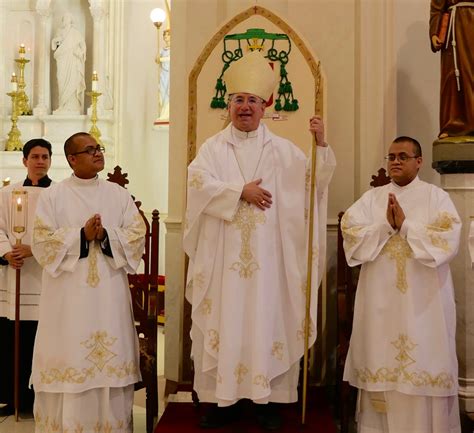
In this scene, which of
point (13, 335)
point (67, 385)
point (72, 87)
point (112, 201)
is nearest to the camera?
point (67, 385)

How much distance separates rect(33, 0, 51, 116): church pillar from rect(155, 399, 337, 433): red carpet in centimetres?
635

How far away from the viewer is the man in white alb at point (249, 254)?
398cm

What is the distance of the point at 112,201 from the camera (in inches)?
171

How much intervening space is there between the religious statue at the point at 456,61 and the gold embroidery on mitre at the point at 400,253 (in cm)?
108

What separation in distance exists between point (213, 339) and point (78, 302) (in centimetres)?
81

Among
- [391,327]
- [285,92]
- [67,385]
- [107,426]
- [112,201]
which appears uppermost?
[285,92]

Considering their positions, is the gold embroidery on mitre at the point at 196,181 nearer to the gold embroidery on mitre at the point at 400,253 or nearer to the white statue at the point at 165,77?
the gold embroidery on mitre at the point at 400,253

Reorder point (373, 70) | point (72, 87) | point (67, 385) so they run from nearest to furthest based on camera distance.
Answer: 1. point (67, 385)
2. point (373, 70)
3. point (72, 87)

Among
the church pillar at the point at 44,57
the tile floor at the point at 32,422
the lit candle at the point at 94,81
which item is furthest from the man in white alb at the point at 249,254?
the church pillar at the point at 44,57

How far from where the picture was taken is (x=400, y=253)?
13.8 ft

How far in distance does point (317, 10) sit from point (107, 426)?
3.62 metres

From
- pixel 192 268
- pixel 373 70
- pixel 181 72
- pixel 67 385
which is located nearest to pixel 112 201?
pixel 192 268

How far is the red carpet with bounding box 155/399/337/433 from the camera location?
4074mm

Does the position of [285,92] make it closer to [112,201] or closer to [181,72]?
[181,72]
